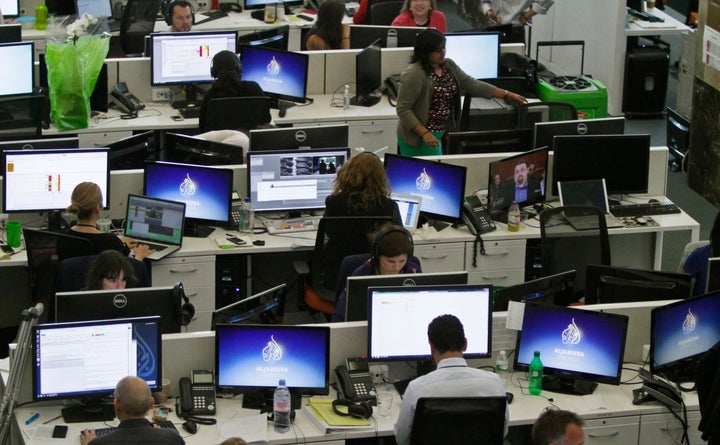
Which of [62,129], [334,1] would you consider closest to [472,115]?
[334,1]

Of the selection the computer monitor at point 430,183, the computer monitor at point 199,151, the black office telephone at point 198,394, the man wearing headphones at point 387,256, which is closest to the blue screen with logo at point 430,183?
the computer monitor at point 430,183

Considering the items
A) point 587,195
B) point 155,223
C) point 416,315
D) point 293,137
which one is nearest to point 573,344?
point 416,315

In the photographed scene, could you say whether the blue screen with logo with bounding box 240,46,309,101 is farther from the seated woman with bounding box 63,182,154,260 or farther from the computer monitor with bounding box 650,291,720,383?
the computer monitor with bounding box 650,291,720,383

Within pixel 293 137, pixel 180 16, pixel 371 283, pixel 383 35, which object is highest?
pixel 180 16

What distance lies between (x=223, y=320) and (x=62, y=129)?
394 centimetres

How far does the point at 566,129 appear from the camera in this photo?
26.7 ft

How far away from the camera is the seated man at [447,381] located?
4883mm

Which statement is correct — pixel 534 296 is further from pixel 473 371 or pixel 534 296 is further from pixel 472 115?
pixel 472 115

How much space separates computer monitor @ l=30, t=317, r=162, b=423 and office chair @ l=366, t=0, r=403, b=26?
6.78m

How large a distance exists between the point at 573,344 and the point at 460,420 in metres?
1.06

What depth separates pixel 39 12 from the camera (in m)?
11.7

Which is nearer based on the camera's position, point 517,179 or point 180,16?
point 517,179

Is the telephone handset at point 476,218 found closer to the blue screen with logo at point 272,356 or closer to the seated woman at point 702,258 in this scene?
the seated woman at point 702,258

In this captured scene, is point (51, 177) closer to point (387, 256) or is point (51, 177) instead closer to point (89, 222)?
point (89, 222)
